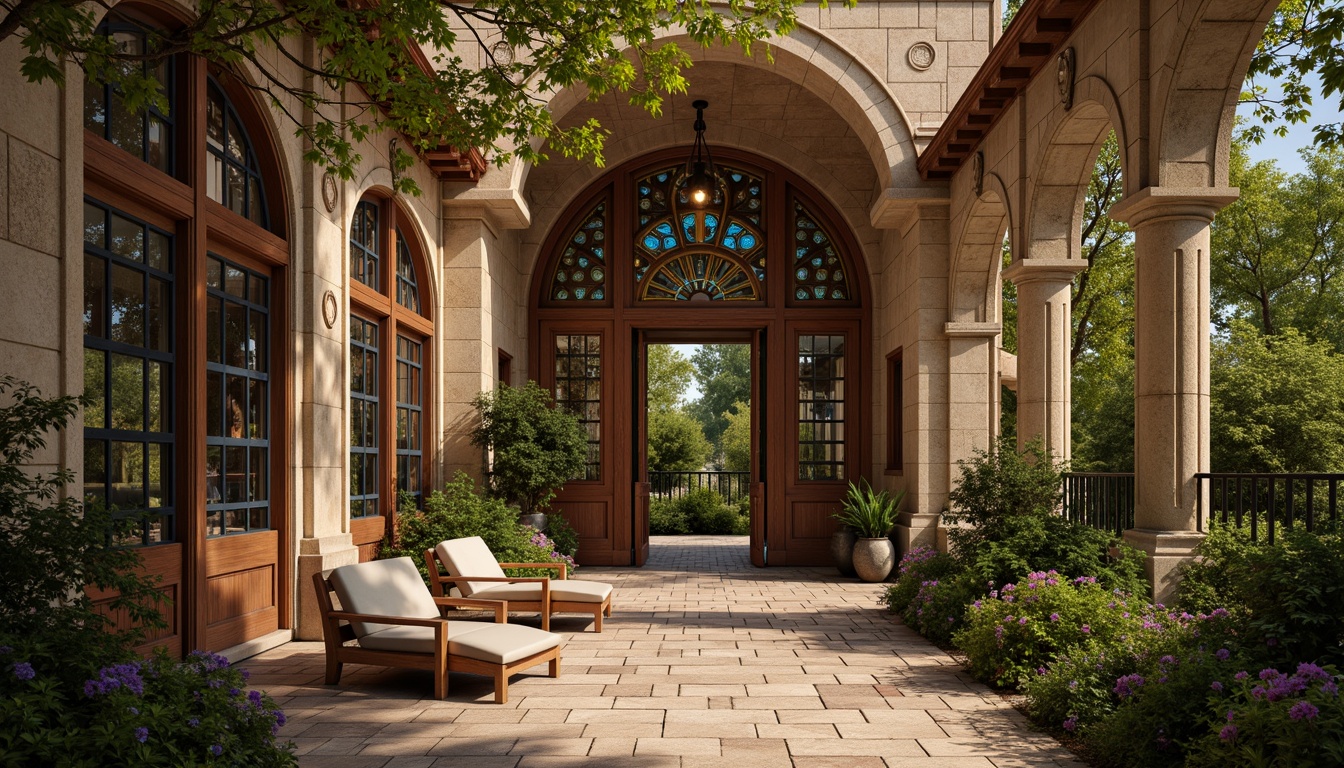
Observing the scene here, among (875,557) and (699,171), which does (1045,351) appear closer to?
(875,557)

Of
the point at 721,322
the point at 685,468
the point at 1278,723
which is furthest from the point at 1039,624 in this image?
the point at 685,468

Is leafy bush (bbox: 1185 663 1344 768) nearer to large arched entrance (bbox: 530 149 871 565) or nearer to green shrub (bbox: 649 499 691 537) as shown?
large arched entrance (bbox: 530 149 871 565)

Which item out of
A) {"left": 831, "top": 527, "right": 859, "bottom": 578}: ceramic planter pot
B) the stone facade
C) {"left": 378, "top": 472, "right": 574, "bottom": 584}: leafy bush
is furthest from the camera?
{"left": 831, "top": 527, "right": 859, "bottom": 578}: ceramic planter pot


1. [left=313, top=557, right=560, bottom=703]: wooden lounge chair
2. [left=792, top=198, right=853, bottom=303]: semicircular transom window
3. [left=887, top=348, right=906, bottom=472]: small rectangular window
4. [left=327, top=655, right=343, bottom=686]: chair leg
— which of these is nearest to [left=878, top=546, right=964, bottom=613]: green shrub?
[left=887, top=348, right=906, bottom=472]: small rectangular window

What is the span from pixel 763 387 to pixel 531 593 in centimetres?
642

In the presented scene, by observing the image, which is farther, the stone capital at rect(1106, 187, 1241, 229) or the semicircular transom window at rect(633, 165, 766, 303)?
the semicircular transom window at rect(633, 165, 766, 303)

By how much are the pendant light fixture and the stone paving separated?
5501 millimetres

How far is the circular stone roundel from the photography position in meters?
11.1

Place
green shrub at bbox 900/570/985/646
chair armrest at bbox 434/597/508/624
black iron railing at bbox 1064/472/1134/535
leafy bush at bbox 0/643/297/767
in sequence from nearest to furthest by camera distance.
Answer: leafy bush at bbox 0/643/297/767 → chair armrest at bbox 434/597/508/624 → green shrub at bbox 900/570/985/646 → black iron railing at bbox 1064/472/1134/535

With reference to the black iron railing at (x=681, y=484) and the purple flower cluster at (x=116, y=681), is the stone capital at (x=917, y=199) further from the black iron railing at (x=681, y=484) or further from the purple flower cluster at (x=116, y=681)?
the black iron railing at (x=681, y=484)

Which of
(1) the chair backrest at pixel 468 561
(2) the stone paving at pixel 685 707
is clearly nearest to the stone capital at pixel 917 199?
(2) the stone paving at pixel 685 707

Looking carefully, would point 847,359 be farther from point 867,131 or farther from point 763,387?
point 867,131

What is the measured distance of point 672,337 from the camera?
14.9m

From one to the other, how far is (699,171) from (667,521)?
923 centimetres
